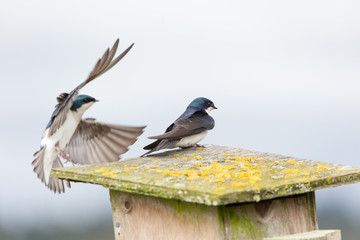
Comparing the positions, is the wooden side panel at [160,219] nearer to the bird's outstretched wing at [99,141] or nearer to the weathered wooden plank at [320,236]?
the weathered wooden plank at [320,236]

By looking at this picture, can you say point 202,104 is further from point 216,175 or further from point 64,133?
point 216,175

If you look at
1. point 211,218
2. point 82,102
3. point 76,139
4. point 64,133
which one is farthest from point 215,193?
point 76,139

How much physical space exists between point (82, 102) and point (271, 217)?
1.89m

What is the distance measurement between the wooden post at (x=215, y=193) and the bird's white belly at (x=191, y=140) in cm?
34

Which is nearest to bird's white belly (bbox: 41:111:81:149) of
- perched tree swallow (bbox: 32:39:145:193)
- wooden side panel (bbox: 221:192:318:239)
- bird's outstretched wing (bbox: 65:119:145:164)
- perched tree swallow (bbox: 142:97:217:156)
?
perched tree swallow (bbox: 32:39:145:193)

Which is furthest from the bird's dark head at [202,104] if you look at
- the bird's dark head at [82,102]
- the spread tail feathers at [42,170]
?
the spread tail feathers at [42,170]

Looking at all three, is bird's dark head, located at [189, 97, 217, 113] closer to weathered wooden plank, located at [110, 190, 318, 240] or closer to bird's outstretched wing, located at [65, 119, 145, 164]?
bird's outstretched wing, located at [65, 119, 145, 164]

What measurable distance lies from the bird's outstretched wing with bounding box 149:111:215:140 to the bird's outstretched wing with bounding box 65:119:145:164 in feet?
0.84

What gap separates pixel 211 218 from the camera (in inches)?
157

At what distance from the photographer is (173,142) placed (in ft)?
16.8

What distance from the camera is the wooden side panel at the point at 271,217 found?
3967mm

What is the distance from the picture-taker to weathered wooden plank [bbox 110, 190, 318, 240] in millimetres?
3969

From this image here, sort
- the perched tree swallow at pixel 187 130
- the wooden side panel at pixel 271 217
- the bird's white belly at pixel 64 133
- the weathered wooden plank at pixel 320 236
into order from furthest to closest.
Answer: the bird's white belly at pixel 64 133, the perched tree swallow at pixel 187 130, the wooden side panel at pixel 271 217, the weathered wooden plank at pixel 320 236

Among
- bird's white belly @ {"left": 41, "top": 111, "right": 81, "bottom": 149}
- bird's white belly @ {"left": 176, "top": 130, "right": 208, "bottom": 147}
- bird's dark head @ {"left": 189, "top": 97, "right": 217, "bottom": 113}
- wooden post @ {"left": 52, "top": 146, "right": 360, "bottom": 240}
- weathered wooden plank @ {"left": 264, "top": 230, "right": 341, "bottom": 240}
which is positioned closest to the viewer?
weathered wooden plank @ {"left": 264, "top": 230, "right": 341, "bottom": 240}
